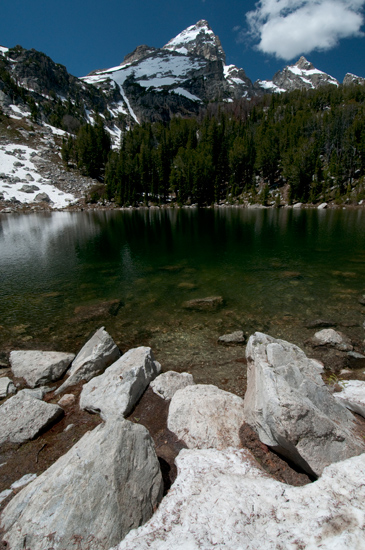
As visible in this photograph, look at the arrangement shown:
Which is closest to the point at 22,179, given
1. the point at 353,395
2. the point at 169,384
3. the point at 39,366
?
the point at 39,366

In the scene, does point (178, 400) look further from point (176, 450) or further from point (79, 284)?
point (79, 284)

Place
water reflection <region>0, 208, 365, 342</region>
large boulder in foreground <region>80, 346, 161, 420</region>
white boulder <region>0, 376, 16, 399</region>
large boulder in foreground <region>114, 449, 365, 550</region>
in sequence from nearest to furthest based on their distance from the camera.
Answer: large boulder in foreground <region>114, 449, 365, 550</region>, large boulder in foreground <region>80, 346, 161, 420</region>, white boulder <region>0, 376, 16, 399</region>, water reflection <region>0, 208, 365, 342</region>

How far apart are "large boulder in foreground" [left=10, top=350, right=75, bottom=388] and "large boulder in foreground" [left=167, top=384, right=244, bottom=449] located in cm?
625

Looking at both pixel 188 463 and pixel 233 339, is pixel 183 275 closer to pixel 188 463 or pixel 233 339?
pixel 233 339

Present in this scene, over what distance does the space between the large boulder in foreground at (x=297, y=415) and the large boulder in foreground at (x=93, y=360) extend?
267 inches

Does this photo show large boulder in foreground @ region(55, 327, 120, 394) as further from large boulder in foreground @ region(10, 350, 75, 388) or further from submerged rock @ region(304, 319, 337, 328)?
submerged rock @ region(304, 319, 337, 328)

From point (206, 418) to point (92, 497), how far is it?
3865 millimetres

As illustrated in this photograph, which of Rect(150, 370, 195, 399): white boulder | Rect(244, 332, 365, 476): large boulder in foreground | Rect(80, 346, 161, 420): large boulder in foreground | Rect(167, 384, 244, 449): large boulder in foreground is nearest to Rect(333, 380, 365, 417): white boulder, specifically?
Rect(244, 332, 365, 476): large boulder in foreground

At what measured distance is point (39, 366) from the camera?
38.1 ft

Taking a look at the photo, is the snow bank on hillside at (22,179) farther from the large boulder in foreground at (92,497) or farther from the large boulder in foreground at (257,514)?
the large boulder in foreground at (257,514)

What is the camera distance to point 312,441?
579 centimetres

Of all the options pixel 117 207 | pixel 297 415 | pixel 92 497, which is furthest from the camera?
pixel 117 207

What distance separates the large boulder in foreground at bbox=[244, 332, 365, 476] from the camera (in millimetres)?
5793

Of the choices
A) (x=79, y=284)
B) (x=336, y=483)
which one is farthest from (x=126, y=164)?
(x=336, y=483)
